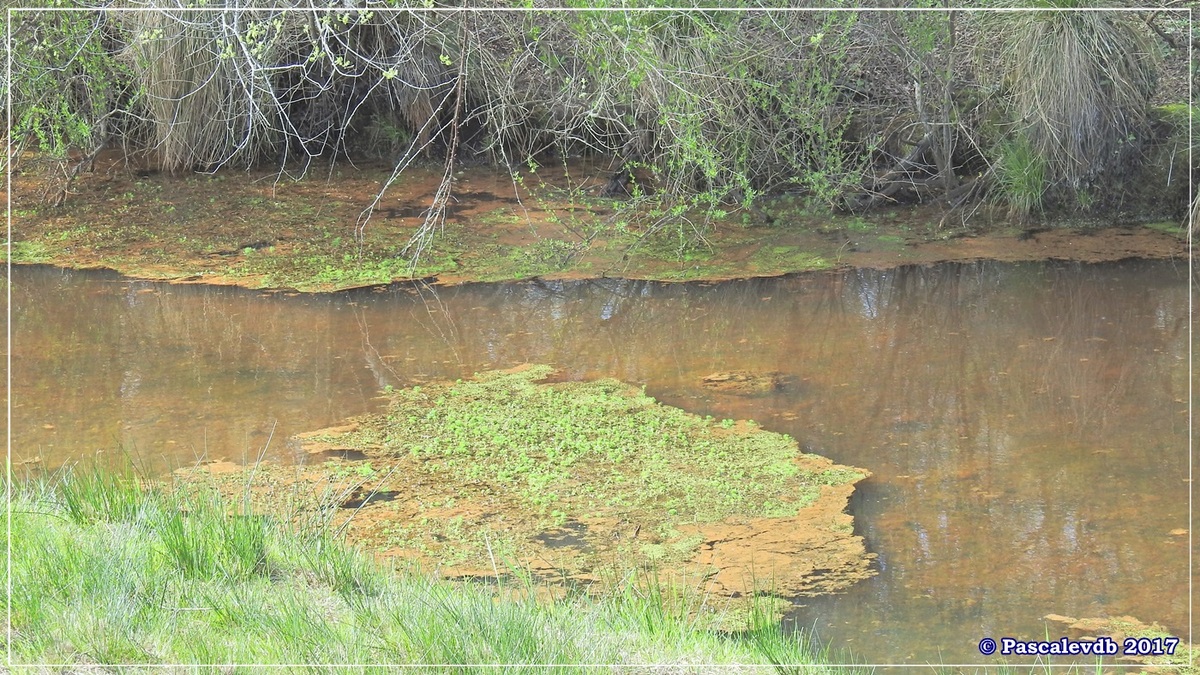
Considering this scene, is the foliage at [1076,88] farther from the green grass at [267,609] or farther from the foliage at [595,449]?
the green grass at [267,609]

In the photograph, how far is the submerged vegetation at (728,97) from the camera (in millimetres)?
5832

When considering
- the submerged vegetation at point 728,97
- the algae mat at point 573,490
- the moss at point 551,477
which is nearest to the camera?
the algae mat at point 573,490

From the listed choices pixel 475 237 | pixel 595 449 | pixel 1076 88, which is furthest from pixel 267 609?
pixel 1076 88

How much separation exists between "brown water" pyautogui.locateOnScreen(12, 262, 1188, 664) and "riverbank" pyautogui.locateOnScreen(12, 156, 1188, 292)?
0.18 meters

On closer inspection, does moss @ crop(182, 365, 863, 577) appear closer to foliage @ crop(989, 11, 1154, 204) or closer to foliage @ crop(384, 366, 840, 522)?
foliage @ crop(384, 366, 840, 522)

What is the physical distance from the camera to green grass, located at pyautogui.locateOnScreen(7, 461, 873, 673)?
7.24 feet

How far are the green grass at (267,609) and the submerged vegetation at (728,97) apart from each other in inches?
108

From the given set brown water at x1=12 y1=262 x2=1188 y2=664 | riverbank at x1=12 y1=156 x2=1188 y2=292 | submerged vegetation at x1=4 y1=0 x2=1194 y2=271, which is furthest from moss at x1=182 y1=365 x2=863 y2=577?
riverbank at x1=12 y1=156 x2=1188 y2=292

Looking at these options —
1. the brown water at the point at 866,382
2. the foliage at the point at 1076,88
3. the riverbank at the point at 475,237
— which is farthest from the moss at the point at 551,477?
the foliage at the point at 1076,88

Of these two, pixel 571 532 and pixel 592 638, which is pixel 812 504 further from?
pixel 592 638

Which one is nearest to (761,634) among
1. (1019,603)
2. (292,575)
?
(1019,603)

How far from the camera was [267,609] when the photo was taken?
7.89 feet

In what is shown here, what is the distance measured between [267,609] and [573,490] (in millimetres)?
1429

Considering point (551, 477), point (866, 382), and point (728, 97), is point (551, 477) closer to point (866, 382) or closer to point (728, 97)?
point (866, 382)
